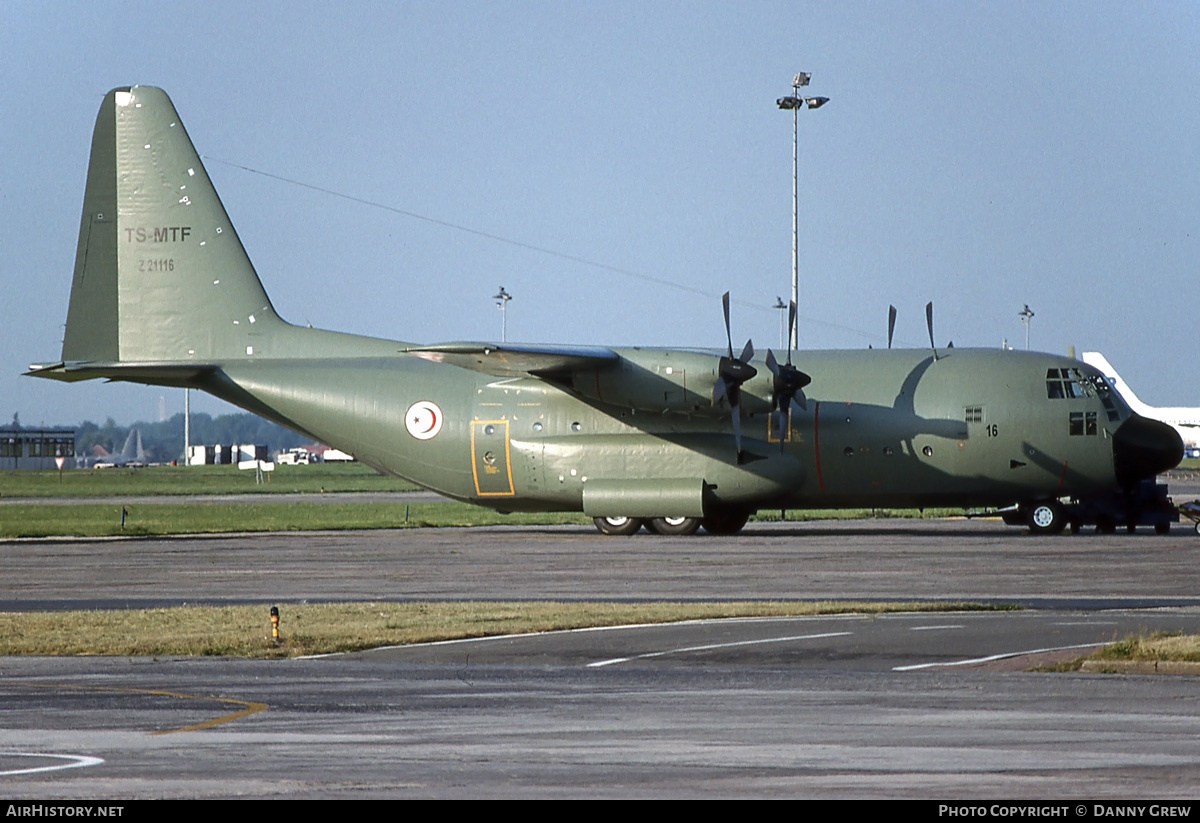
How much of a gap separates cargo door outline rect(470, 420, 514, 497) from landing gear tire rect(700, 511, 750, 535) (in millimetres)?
5949

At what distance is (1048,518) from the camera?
43.0 meters

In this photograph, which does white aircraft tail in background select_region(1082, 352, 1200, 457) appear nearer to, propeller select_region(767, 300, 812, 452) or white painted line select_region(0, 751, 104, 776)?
propeller select_region(767, 300, 812, 452)

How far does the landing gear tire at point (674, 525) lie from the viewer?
43.3 meters

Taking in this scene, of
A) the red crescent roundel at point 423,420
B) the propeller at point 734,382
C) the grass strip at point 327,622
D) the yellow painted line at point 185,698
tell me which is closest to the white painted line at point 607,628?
the grass strip at point 327,622

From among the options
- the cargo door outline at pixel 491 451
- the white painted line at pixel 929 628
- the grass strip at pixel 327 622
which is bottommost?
the grass strip at pixel 327 622

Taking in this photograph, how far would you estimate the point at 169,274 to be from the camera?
1857 inches

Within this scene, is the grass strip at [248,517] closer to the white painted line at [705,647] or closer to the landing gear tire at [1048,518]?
the landing gear tire at [1048,518]

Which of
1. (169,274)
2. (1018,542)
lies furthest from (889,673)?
(169,274)

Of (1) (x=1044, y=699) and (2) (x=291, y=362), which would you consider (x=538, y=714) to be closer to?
(1) (x=1044, y=699)

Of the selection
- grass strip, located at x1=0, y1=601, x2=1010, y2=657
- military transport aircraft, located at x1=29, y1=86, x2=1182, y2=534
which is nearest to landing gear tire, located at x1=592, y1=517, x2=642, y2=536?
military transport aircraft, located at x1=29, y1=86, x2=1182, y2=534

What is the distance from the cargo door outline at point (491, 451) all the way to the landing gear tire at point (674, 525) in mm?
4394

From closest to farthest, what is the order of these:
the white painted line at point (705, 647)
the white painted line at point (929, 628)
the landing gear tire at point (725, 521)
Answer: the white painted line at point (705, 647) < the white painted line at point (929, 628) < the landing gear tire at point (725, 521)

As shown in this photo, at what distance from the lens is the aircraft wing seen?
129ft

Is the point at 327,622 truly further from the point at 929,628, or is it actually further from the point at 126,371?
the point at 126,371
